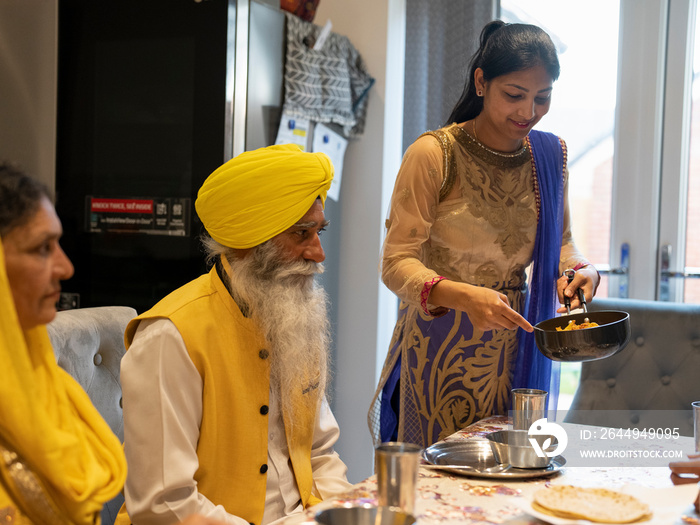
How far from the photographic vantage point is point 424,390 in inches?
76.6

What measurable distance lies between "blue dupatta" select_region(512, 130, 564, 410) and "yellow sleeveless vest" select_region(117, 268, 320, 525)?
0.69 metres

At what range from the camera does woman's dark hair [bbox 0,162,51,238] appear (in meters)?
1.02

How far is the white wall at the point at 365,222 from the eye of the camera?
Result: 11.0 ft

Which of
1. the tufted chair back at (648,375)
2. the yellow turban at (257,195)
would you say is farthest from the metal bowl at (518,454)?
the tufted chair back at (648,375)

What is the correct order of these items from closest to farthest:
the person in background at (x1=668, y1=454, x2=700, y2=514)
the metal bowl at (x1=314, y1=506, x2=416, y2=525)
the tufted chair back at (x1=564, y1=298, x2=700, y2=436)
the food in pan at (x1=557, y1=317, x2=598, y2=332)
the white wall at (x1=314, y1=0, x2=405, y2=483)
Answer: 1. the metal bowl at (x1=314, y1=506, x2=416, y2=525)
2. the person in background at (x1=668, y1=454, x2=700, y2=514)
3. the food in pan at (x1=557, y1=317, x2=598, y2=332)
4. the tufted chair back at (x1=564, y1=298, x2=700, y2=436)
5. the white wall at (x1=314, y1=0, x2=405, y2=483)

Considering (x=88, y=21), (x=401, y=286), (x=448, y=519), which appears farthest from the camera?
(x=88, y=21)

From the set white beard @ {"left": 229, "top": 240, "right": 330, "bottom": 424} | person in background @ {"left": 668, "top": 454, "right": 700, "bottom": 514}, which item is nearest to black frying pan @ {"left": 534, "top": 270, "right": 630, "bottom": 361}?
person in background @ {"left": 668, "top": 454, "right": 700, "bottom": 514}

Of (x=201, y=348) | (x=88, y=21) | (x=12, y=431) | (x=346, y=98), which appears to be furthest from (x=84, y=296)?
(x=12, y=431)

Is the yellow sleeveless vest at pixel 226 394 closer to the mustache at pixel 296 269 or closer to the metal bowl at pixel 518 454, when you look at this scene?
the mustache at pixel 296 269

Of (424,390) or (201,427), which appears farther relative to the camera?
(424,390)

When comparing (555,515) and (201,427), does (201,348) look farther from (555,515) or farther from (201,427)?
(555,515)

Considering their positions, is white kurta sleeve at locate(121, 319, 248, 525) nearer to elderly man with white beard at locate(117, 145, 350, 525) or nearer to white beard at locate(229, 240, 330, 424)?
elderly man with white beard at locate(117, 145, 350, 525)

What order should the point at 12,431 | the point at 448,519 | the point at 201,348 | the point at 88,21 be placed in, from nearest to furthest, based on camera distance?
the point at 12,431, the point at 448,519, the point at 201,348, the point at 88,21

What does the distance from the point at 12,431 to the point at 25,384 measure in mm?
66
